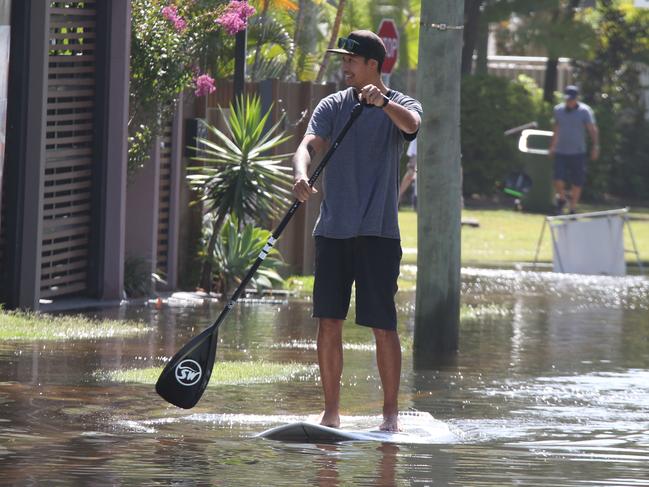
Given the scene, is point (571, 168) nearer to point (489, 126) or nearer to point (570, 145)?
point (570, 145)

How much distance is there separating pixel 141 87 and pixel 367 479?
298 inches

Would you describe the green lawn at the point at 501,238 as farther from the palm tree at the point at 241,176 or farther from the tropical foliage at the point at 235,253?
the palm tree at the point at 241,176

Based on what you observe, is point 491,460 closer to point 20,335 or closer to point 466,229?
point 20,335

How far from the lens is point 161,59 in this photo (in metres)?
14.0

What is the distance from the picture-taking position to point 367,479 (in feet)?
22.6

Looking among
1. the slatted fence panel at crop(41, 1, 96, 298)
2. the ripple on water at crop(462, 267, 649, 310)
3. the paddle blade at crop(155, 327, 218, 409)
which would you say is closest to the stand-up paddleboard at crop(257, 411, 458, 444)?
the paddle blade at crop(155, 327, 218, 409)

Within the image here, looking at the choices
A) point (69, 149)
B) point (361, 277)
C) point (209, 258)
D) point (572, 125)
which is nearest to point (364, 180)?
point (361, 277)

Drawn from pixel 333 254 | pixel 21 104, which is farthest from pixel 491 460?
pixel 21 104

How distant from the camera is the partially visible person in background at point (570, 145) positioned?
23406 mm

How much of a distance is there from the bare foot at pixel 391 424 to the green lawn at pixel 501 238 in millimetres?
11408

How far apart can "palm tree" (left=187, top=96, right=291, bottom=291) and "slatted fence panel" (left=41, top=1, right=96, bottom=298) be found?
1453 mm

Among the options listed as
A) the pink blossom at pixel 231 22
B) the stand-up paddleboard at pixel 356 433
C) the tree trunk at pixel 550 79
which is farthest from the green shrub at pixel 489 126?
the stand-up paddleboard at pixel 356 433

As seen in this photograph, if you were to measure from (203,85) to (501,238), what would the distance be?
32.6 feet

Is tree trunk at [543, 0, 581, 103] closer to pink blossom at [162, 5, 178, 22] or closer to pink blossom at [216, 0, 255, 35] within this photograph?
pink blossom at [216, 0, 255, 35]
